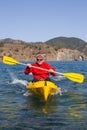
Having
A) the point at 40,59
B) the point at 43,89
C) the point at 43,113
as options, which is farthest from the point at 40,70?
the point at 43,113

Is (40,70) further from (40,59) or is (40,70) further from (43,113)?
(43,113)

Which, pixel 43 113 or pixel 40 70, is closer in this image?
pixel 43 113

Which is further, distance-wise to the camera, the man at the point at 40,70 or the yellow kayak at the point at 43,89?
the man at the point at 40,70

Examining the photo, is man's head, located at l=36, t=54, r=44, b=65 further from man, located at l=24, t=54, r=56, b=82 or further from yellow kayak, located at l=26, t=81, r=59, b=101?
yellow kayak, located at l=26, t=81, r=59, b=101

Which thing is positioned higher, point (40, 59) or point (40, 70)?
point (40, 59)

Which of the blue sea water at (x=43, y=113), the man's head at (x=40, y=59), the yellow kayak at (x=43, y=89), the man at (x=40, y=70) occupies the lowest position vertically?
the blue sea water at (x=43, y=113)

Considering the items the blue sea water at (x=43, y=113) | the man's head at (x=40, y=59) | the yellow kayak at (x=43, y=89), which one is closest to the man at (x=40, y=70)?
the man's head at (x=40, y=59)

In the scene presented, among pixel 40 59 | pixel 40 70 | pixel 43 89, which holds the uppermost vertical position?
pixel 40 59

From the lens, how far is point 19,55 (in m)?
198

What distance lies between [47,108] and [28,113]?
1.60 meters

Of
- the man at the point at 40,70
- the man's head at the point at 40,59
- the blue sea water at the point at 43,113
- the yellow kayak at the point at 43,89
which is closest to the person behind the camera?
the blue sea water at the point at 43,113

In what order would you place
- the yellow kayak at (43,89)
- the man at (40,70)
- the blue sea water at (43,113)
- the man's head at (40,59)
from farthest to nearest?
the man at (40,70)
the man's head at (40,59)
the yellow kayak at (43,89)
the blue sea water at (43,113)

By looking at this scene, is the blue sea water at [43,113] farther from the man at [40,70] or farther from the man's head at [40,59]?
the man's head at [40,59]

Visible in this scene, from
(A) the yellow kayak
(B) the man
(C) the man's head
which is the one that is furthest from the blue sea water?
(C) the man's head
